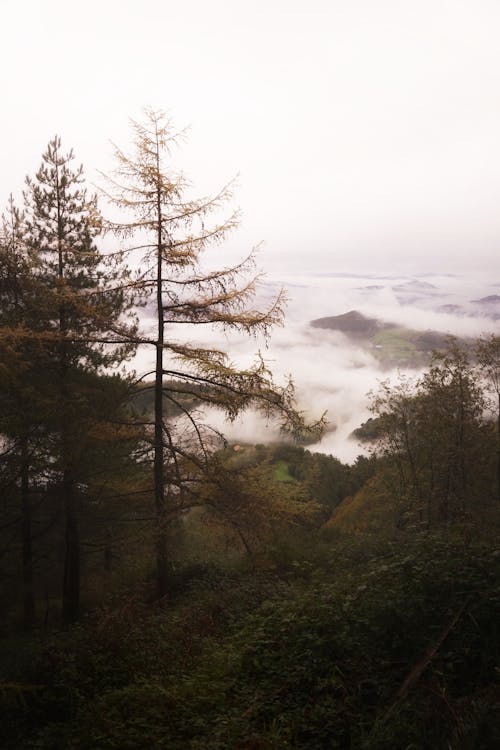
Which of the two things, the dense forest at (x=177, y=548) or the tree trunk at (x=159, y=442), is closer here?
the dense forest at (x=177, y=548)

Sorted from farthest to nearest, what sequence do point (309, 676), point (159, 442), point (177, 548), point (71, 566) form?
1. point (177, 548)
2. point (71, 566)
3. point (159, 442)
4. point (309, 676)

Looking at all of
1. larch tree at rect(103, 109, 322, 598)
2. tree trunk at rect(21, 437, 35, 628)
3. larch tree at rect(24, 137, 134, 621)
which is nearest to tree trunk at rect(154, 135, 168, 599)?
larch tree at rect(103, 109, 322, 598)

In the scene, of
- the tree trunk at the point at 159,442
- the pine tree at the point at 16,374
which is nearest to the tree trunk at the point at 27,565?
the pine tree at the point at 16,374

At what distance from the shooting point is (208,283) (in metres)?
10.5

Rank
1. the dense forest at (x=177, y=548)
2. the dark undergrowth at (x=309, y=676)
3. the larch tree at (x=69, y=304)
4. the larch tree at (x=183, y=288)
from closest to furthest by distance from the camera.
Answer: the dark undergrowth at (x=309, y=676), the dense forest at (x=177, y=548), the larch tree at (x=183, y=288), the larch tree at (x=69, y=304)

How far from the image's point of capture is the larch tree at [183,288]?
10172mm

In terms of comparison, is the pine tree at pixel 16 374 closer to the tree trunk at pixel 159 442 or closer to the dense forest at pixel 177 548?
the dense forest at pixel 177 548

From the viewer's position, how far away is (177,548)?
1352 cm

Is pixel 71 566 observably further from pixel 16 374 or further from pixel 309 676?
pixel 309 676

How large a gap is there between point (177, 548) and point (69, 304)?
7651 millimetres

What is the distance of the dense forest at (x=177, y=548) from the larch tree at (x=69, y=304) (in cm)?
6

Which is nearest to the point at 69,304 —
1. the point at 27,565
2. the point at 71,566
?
the point at 71,566

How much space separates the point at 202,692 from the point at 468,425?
19.5m

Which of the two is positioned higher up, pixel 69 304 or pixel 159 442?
pixel 69 304
